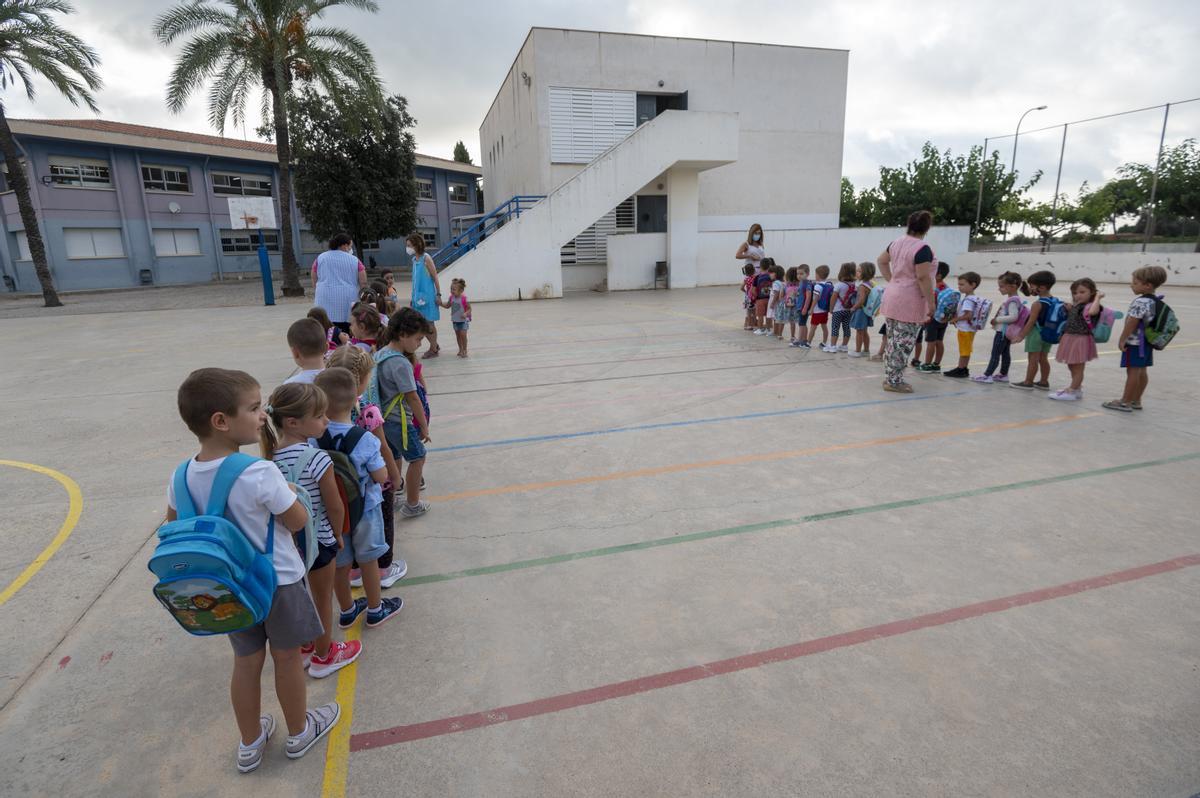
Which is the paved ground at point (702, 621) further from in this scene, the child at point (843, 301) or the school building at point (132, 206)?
the school building at point (132, 206)

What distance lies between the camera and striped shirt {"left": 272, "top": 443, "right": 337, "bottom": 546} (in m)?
2.26

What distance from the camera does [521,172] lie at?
24.6m

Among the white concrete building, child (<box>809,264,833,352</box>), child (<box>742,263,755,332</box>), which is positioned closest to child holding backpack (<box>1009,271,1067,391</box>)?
child (<box>809,264,833,352</box>)

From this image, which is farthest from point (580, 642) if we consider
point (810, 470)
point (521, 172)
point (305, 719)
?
point (521, 172)

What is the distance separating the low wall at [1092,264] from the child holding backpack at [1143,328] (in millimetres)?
16189

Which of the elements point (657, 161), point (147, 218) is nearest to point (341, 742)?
point (657, 161)

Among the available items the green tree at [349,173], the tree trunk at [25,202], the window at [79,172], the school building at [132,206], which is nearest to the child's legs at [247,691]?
the tree trunk at [25,202]

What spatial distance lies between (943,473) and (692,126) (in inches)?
642

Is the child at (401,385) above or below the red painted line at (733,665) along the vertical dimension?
above

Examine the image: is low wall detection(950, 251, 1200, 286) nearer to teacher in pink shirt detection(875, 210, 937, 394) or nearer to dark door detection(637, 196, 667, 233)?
dark door detection(637, 196, 667, 233)

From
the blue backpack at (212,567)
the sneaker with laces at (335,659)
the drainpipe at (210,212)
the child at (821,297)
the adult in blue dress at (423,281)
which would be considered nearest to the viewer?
the blue backpack at (212,567)

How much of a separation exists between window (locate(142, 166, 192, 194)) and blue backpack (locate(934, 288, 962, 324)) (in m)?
33.2

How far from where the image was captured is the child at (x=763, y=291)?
10.3m

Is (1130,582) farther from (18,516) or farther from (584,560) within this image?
(18,516)
